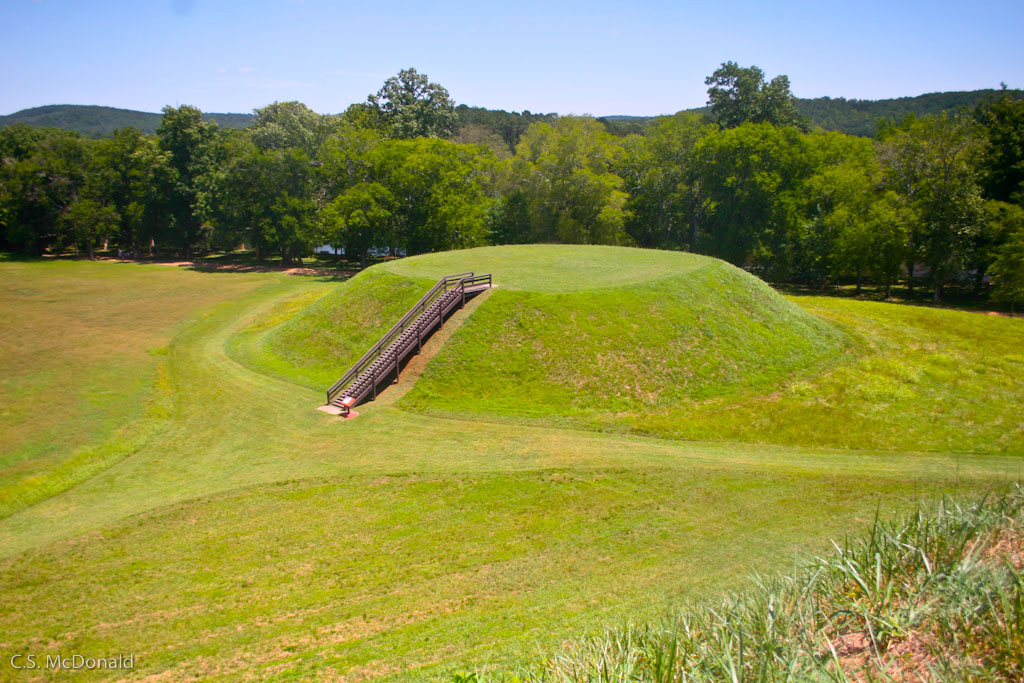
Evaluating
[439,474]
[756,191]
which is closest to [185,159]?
[756,191]

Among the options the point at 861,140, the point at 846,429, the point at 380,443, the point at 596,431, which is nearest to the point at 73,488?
the point at 380,443

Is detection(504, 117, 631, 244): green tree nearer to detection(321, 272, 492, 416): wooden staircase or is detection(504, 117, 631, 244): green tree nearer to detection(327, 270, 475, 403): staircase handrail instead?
detection(327, 270, 475, 403): staircase handrail

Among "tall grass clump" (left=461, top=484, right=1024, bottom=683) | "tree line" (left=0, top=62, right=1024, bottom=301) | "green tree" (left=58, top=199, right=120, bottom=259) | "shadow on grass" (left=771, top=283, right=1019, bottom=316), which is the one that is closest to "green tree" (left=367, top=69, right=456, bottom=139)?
"tree line" (left=0, top=62, right=1024, bottom=301)

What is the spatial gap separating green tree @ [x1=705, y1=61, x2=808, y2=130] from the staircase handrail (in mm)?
79459

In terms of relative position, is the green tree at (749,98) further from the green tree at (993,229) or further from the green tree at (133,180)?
the green tree at (133,180)

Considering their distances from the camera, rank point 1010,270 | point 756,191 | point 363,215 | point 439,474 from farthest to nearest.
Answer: point 363,215 → point 756,191 → point 1010,270 → point 439,474

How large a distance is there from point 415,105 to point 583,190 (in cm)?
4575

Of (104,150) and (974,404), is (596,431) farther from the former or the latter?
(104,150)

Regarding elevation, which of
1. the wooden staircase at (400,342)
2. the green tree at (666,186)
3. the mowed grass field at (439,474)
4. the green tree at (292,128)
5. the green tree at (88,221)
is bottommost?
the mowed grass field at (439,474)

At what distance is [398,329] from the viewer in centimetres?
3775

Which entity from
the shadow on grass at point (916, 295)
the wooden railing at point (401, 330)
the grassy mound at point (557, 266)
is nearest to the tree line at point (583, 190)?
the shadow on grass at point (916, 295)

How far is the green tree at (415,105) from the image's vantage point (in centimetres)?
10688

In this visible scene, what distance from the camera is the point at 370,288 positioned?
1743 inches

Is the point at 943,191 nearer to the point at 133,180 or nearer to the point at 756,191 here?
the point at 756,191
